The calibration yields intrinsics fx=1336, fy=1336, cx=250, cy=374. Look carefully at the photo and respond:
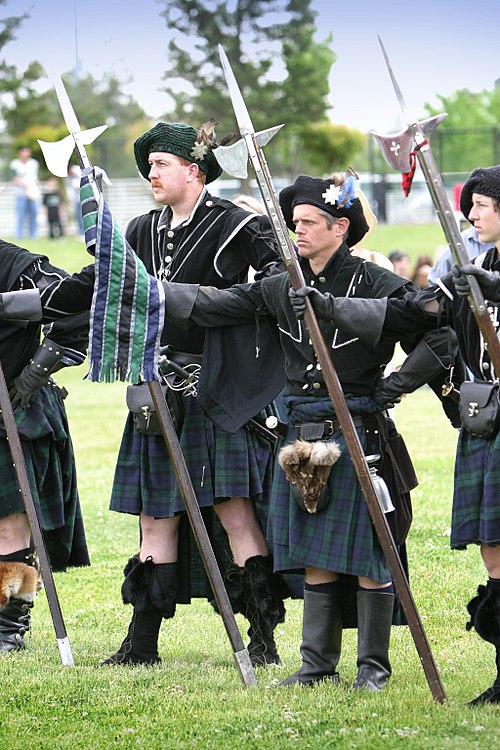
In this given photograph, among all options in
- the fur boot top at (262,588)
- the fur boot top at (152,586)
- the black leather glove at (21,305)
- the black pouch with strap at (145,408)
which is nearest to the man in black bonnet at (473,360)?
the black pouch with strap at (145,408)

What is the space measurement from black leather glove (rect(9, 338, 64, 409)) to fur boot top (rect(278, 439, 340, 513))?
4.42 feet

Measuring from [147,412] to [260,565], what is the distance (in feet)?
2.86

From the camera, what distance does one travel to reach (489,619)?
4957 millimetres

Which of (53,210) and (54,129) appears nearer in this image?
(53,210)

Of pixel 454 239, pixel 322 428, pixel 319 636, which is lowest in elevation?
pixel 319 636

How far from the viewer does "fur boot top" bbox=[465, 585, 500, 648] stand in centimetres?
491

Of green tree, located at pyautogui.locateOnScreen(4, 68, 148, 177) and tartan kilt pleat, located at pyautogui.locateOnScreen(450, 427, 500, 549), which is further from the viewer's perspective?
green tree, located at pyautogui.locateOnScreen(4, 68, 148, 177)

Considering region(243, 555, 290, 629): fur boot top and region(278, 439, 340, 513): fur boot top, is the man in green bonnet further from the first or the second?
region(278, 439, 340, 513): fur boot top

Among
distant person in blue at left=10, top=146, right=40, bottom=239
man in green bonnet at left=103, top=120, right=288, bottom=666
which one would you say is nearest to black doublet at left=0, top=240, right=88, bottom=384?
man in green bonnet at left=103, top=120, right=288, bottom=666

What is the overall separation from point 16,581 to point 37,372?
0.98 m

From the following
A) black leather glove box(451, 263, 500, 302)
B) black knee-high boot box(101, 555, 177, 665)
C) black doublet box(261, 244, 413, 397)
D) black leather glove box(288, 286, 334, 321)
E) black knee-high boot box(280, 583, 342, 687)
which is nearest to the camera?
black leather glove box(451, 263, 500, 302)

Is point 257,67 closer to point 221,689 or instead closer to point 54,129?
point 54,129

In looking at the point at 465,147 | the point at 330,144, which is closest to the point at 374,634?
the point at 330,144

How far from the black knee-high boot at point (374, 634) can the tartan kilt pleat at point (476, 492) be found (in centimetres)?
42
